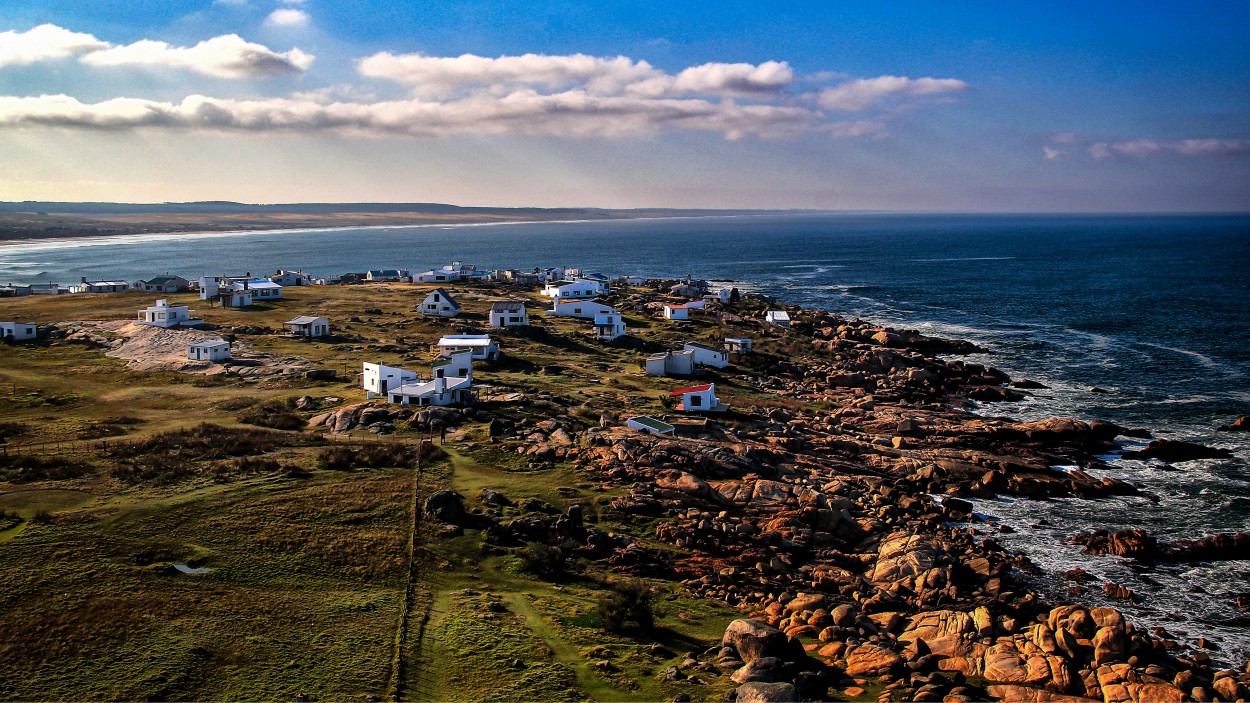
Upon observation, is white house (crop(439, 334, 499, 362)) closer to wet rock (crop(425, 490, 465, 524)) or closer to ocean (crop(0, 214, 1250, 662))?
wet rock (crop(425, 490, 465, 524))

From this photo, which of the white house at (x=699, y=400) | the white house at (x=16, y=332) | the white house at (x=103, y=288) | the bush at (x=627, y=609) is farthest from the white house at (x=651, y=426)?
the white house at (x=103, y=288)

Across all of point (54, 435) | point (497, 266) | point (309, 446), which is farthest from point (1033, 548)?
point (497, 266)

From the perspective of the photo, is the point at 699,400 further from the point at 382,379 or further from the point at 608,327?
the point at 608,327

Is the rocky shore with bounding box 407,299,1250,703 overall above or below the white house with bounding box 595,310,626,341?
below

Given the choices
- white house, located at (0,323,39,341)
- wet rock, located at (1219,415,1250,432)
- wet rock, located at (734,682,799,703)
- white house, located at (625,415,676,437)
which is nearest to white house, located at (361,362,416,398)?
white house, located at (625,415,676,437)

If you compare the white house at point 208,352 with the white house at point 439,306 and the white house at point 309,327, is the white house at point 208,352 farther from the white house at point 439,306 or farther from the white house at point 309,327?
the white house at point 439,306

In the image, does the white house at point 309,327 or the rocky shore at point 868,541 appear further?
the white house at point 309,327

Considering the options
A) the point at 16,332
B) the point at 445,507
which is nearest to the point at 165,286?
the point at 16,332

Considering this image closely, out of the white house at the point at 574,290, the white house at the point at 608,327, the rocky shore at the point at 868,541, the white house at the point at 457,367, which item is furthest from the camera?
the white house at the point at 574,290

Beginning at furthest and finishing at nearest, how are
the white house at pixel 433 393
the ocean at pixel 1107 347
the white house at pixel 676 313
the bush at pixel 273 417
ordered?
the white house at pixel 676 313 → the white house at pixel 433 393 → the bush at pixel 273 417 → the ocean at pixel 1107 347
